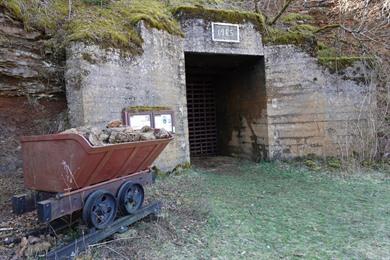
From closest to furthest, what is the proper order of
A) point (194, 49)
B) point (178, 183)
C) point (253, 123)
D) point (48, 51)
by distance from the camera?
point (48, 51) < point (178, 183) < point (194, 49) < point (253, 123)

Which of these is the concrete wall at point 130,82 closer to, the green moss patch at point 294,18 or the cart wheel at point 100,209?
the cart wheel at point 100,209

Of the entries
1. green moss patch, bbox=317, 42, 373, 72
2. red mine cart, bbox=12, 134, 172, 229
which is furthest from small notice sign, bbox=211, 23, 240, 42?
red mine cart, bbox=12, 134, 172, 229

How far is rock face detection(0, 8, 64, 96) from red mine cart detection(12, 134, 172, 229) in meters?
1.69

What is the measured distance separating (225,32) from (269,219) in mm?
4498

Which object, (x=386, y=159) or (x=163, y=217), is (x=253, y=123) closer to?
(x=386, y=159)

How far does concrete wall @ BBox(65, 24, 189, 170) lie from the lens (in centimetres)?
494

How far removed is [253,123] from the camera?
8.32 metres

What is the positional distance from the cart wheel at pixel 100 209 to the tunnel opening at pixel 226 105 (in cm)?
475

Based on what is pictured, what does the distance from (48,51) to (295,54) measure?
5441mm

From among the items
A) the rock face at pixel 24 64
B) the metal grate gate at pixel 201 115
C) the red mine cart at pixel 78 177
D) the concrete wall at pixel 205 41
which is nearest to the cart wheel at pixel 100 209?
the red mine cart at pixel 78 177

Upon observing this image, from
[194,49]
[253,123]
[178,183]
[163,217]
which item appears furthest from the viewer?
[253,123]

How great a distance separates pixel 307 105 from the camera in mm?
7543

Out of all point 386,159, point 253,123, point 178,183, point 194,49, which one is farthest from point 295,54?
point 178,183

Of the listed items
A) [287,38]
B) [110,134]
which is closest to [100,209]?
[110,134]
